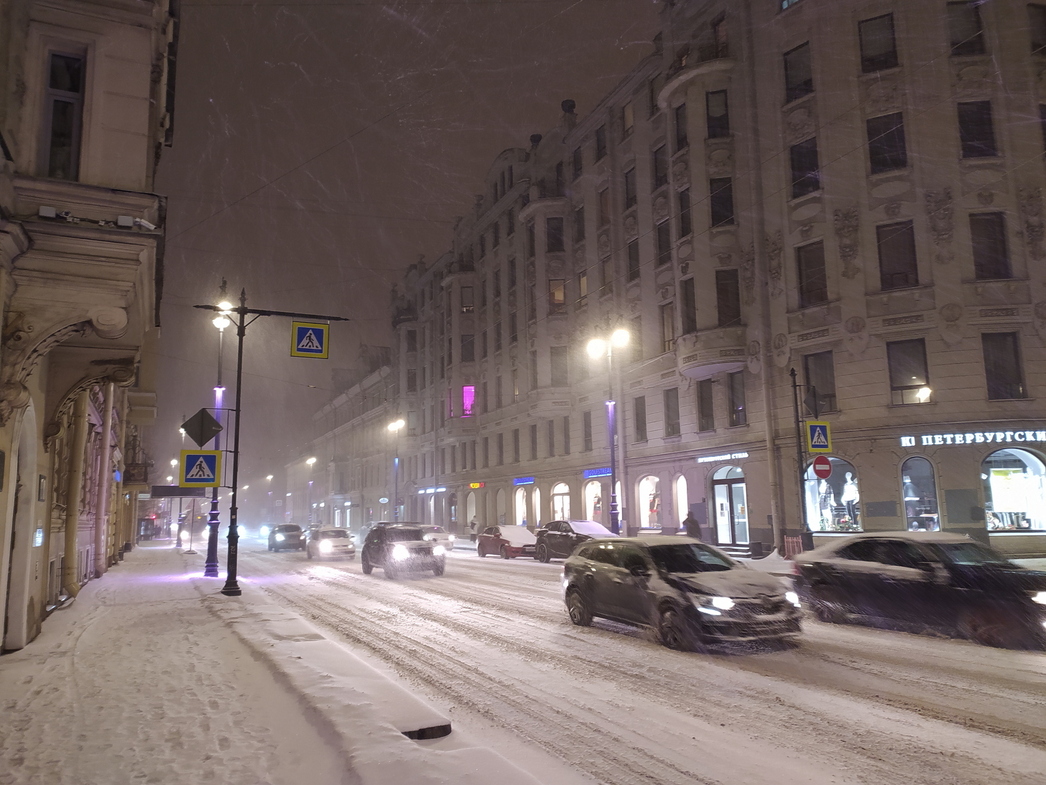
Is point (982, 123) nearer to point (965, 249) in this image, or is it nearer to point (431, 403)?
point (965, 249)

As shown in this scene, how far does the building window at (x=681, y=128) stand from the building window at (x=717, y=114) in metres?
1.17

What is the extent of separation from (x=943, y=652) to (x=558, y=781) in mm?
6997

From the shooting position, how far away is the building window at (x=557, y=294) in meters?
41.9

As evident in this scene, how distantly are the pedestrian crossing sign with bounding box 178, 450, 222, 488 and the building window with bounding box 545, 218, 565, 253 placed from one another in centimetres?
2828

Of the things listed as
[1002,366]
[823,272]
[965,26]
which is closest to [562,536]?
[823,272]

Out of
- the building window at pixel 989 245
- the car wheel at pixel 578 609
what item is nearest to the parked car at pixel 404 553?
the car wheel at pixel 578 609

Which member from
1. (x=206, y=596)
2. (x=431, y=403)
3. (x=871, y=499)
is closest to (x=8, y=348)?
(x=206, y=596)

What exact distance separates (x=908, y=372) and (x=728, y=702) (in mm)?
20761

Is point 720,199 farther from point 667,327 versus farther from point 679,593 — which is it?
point 679,593

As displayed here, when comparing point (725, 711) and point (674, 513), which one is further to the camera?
point (674, 513)

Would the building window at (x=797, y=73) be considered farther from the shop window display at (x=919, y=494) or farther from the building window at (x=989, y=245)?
the shop window display at (x=919, y=494)

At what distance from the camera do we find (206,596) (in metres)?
17.4

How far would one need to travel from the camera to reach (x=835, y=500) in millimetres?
25703

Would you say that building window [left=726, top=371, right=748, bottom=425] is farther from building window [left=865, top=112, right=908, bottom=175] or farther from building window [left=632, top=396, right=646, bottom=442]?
building window [left=865, top=112, right=908, bottom=175]
